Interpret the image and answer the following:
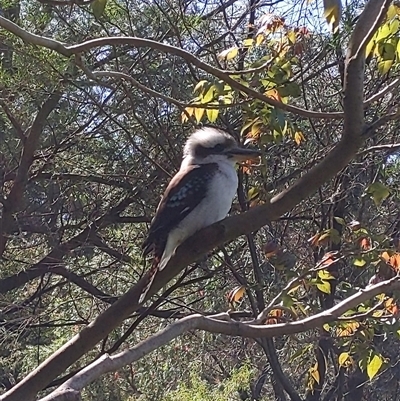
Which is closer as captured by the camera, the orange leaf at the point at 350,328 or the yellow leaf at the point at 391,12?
the yellow leaf at the point at 391,12

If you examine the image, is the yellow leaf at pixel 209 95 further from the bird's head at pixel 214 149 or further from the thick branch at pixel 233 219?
the bird's head at pixel 214 149

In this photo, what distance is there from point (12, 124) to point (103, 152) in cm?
56


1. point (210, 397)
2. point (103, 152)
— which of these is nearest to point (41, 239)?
point (103, 152)

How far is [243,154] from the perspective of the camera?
3.70 metres

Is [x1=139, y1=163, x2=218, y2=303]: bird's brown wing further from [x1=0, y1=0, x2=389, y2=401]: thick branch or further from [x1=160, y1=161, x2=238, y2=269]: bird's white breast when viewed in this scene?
[x1=0, y1=0, x2=389, y2=401]: thick branch

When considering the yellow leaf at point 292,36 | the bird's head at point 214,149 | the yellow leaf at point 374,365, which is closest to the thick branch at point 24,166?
the bird's head at point 214,149

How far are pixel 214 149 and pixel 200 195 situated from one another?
257 mm

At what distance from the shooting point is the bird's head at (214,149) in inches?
147

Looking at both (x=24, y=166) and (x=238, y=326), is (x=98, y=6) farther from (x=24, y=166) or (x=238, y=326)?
(x=24, y=166)

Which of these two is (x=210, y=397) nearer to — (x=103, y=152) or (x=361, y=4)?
(x=103, y=152)

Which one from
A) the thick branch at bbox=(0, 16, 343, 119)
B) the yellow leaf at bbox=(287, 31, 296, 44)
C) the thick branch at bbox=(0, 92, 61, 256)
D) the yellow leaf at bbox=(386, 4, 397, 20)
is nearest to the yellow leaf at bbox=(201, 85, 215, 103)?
the thick branch at bbox=(0, 16, 343, 119)

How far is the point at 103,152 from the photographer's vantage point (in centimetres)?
496

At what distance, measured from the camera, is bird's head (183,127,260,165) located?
147 inches

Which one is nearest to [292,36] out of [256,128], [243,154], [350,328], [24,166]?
[256,128]
